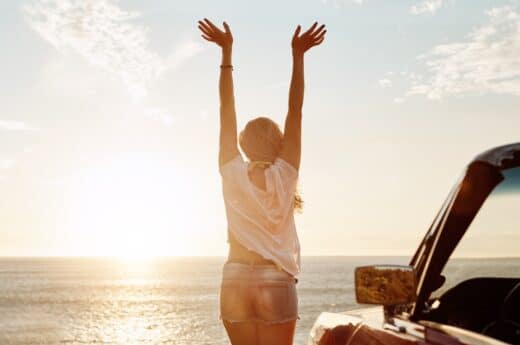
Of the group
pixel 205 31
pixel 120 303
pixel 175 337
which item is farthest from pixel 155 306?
pixel 205 31

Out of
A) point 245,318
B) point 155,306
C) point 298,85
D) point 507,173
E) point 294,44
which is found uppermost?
point 294,44

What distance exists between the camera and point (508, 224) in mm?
2598

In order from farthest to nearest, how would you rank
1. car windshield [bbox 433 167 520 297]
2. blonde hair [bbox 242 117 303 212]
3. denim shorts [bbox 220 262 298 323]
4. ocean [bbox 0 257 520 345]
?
ocean [bbox 0 257 520 345]
blonde hair [bbox 242 117 303 212]
denim shorts [bbox 220 262 298 323]
car windshield [bbox 433 167 520 297]

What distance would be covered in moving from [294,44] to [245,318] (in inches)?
58.2

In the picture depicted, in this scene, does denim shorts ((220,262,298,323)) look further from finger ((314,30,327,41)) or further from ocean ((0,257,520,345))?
ocean ((0,257,520,345))

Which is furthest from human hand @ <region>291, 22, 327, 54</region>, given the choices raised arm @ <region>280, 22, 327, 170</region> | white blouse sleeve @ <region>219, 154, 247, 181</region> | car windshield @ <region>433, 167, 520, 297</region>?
car windshield @ <region>433, 167, 520, 297</region>

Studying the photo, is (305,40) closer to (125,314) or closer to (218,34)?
(218,34)

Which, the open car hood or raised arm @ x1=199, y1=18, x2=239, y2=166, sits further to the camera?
raised arm @ x1=199, y1=18, x2=239, y2=166

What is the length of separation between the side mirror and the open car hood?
0.92 feet

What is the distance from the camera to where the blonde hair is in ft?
11.5

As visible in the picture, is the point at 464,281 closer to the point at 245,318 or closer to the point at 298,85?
the point at 245,318

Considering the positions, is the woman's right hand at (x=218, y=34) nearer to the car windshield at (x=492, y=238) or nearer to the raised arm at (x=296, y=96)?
the raised arm at (x=296, y=96)

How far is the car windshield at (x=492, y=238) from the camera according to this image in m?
2.52

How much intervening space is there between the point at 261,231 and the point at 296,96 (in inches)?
28.8
